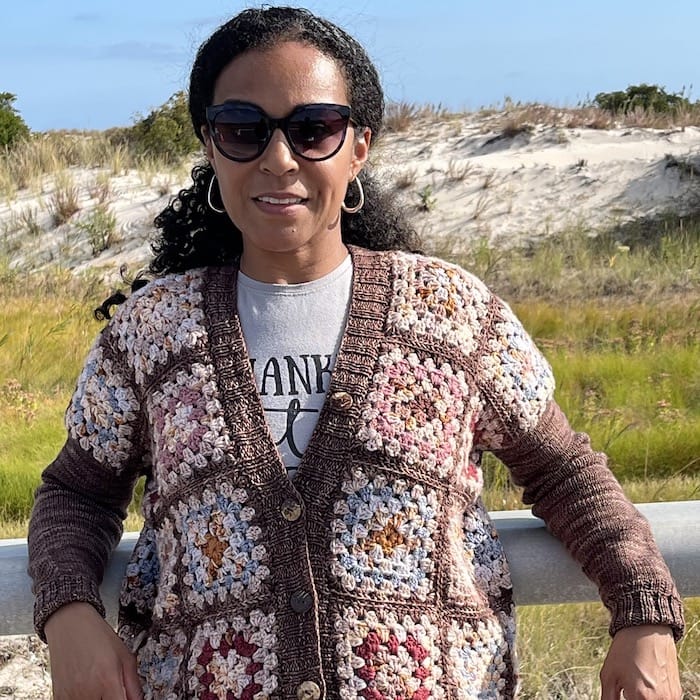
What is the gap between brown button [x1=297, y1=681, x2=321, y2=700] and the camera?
166 centimetres

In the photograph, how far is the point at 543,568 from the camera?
73.4 inches

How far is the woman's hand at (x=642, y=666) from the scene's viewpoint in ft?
5.65

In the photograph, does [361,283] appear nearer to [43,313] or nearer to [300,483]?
[300,483]

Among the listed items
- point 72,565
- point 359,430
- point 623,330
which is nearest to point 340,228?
point 359,430

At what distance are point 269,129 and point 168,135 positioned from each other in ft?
50.1

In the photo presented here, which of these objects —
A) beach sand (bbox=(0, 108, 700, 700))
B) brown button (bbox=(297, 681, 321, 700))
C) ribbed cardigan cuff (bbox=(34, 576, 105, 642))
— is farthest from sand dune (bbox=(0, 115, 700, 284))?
brown button (bbox=(297, 681, 321, 700))

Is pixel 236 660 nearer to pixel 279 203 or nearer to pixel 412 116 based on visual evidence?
pixel 279 203

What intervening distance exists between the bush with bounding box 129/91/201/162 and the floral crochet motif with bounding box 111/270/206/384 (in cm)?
1454

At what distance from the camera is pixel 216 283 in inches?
78.0

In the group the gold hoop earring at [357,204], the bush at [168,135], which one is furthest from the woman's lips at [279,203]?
the bush at [168,135]

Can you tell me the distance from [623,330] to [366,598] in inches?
211

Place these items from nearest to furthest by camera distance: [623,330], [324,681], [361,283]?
[324,681] → [361,283] → [623,330]

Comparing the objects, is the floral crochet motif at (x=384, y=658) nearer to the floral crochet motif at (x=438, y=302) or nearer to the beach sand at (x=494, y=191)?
the floral crochet motif at (x=438, y=302)

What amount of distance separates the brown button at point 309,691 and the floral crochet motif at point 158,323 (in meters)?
0.59
